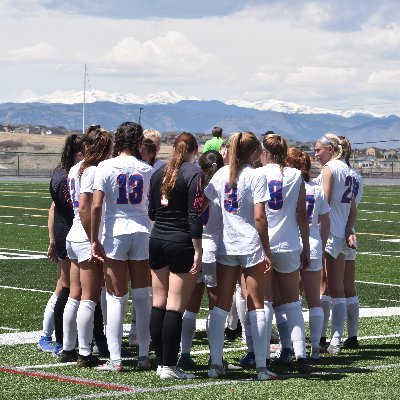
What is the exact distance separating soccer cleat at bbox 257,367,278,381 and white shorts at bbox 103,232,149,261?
130 centimetres

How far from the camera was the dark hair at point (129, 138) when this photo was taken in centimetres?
997

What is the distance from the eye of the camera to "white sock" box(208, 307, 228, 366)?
9.72 m

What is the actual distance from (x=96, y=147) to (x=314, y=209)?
196 centimetres

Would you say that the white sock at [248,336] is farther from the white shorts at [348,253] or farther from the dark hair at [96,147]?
the dark hair at [96,147]

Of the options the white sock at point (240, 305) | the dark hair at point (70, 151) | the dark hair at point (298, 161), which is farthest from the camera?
the white sock at point (240, 305)

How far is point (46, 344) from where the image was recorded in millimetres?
11094

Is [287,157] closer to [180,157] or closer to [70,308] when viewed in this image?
[180,157]

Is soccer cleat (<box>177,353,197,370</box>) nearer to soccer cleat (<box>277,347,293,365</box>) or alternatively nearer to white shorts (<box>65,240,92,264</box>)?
soccer cleat (<box>277,347,293,365</box>)

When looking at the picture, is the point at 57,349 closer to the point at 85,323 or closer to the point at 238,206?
the point at 85,323

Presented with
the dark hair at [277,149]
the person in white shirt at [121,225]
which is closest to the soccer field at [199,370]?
the person in white shirt at [121,225]

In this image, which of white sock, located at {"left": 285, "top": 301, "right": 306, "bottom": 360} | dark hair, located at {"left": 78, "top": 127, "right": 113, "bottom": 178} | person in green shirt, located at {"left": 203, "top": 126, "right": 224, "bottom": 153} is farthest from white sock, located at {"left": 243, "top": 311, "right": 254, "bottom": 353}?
person in green shirt, located at {"left": 203, "top": 126, "right": 224, "bottom": 153}

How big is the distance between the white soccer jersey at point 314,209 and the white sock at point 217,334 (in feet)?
4.24

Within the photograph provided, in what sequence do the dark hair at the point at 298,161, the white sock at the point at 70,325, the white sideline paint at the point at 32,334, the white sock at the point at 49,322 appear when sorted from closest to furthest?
1. the white sock at the point at 70,325
2. the dark hair at the point at 298,161
3. the white sock at the point at 49,322
4. the white sideline paint at the point at 32,334

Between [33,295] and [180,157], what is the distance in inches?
242
